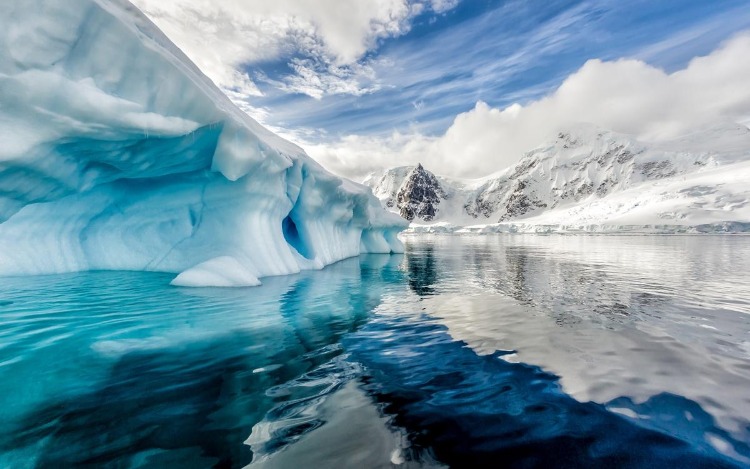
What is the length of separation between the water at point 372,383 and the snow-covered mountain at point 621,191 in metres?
82.8

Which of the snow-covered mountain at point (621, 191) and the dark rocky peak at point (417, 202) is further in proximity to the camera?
the dark rocky peak at point (417, 202)

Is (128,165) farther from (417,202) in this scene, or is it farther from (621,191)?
(417,202)

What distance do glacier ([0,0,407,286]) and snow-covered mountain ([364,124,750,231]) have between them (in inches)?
3251

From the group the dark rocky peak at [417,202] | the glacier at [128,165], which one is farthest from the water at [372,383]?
the dark rocky peak at [417,202]

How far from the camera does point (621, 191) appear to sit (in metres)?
140

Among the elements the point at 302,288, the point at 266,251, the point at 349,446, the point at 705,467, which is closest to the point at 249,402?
the point at 349,446

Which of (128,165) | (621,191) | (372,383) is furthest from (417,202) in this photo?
(372,383)

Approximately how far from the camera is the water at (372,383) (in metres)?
2.59

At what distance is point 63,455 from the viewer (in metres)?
2.51

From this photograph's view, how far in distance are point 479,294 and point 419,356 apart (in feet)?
16.9

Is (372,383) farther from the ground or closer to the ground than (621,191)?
closer to the ground

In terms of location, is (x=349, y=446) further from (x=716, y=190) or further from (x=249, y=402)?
(x=716, y=190)

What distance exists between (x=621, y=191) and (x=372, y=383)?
172769 millimetres

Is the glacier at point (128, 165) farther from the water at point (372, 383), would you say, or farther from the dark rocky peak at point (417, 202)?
the dark rocky peak at point (417, 202)
